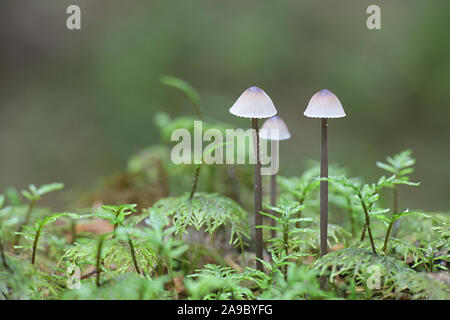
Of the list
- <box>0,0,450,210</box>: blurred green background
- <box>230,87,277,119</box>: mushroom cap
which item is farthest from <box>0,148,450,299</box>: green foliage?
<box>0,0,450,210</box>: blurred green background

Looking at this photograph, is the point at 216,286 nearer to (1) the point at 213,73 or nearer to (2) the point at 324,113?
(2) the point at 324,113

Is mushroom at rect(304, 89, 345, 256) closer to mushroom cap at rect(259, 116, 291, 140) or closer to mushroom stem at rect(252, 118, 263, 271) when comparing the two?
mushroom stem at rect(252, 118, 263, 271)

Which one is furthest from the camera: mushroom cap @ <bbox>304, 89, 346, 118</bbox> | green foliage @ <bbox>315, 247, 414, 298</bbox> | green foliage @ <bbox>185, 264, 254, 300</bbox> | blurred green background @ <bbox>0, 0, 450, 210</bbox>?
blurred green background @ <bbox>0, 0, 450, 210</bbox>

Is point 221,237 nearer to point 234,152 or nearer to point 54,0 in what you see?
point 234,152

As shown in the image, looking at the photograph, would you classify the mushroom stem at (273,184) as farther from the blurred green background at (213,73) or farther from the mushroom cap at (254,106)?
the blurred green background at (213,73)

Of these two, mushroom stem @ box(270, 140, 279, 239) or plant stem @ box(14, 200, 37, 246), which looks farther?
mushroom stem @ box(270, 140, 279, 239)

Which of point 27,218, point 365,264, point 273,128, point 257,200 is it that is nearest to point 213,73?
point 273,128
